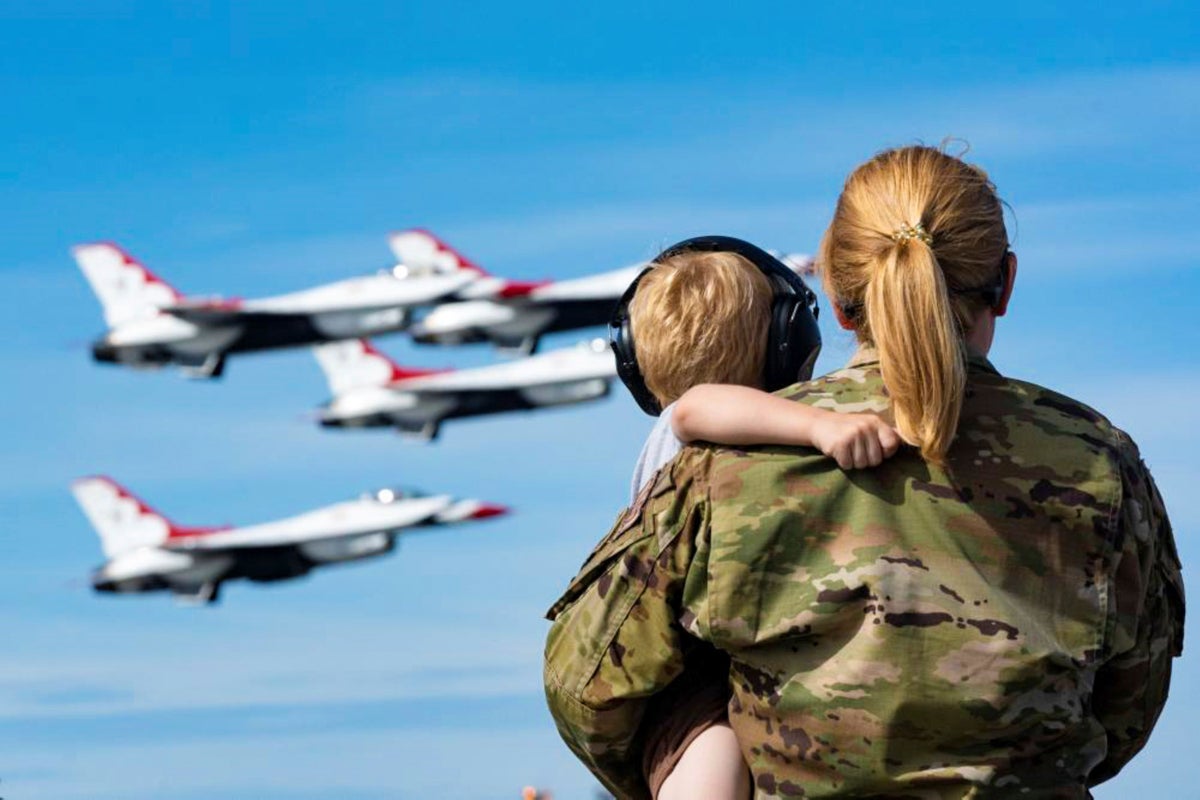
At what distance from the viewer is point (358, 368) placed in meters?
64.9

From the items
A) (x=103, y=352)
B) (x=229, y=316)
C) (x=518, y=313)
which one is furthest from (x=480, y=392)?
(x=103, y=352)

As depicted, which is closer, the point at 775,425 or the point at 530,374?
the point at 775,425

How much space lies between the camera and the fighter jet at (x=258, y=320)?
54.1 meters

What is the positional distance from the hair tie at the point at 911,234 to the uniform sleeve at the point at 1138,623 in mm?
471

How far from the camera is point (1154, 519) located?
3109 millimetres

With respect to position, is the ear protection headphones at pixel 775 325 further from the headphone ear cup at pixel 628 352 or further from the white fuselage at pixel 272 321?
the white fuselage at pixel 272 321

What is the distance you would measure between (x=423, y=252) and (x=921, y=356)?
63572mm

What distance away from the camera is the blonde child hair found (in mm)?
3314

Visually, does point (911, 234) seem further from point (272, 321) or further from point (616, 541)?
point (272, 321)

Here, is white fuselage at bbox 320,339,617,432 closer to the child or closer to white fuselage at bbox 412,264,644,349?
white fuselage at bbox 412,264,644,349

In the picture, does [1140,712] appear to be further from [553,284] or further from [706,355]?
[553,284]

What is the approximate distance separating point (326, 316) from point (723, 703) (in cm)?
5168

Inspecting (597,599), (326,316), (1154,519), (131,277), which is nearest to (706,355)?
(597,599)

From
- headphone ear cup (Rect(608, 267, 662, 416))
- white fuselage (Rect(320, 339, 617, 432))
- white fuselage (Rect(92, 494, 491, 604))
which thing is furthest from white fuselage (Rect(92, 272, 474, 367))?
headphone ear cup (Rect(608, 267, 662, 416))
